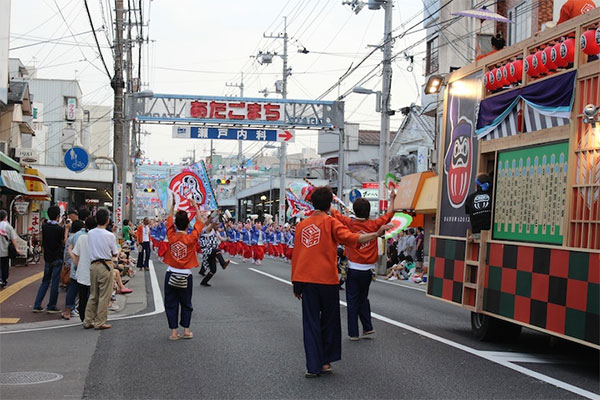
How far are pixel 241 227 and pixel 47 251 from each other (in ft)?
76.6

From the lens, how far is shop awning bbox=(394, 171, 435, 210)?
25109mm

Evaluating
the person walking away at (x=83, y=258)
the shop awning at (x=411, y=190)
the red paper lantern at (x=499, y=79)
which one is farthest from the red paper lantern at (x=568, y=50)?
the shop awning at (x=411, y=190)

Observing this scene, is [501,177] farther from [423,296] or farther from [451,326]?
[423,296]

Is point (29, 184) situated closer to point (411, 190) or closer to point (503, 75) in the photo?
point (411, 190)

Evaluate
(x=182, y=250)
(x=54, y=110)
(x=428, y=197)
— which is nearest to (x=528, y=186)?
(x=182, y=250)

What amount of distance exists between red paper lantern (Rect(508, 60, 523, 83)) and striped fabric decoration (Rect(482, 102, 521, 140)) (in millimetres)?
318

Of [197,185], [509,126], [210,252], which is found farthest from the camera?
[210,252]

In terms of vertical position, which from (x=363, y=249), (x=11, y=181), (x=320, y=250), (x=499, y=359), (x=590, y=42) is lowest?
(x=499, y=359)

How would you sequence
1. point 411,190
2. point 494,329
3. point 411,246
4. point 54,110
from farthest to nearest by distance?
point 54,110, point 411,190, point 411,246, point 494,329

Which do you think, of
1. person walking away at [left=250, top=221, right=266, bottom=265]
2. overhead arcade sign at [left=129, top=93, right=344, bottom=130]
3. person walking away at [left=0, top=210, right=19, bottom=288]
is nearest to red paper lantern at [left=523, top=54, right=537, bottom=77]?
person walking away at [left=0, top=210, right=19, bottom=288]

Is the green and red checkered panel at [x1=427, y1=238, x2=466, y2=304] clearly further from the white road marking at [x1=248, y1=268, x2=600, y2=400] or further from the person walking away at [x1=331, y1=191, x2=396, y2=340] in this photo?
the person walking away at [x1=331, y1=191, x2=396, y2=340]

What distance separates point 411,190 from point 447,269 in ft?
51.2

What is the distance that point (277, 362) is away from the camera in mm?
7793

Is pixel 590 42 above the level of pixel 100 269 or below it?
above
